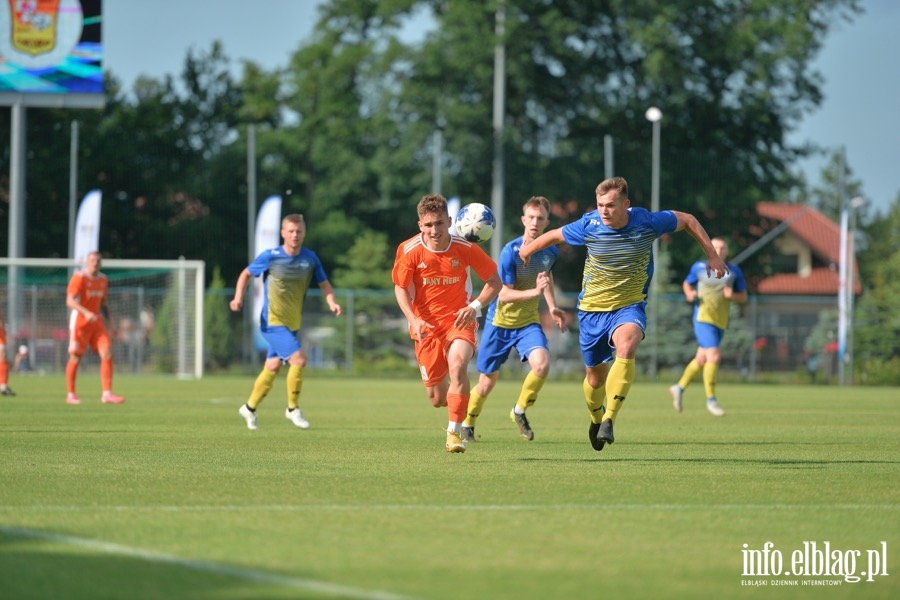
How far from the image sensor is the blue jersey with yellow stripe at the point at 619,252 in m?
Result: 11.3

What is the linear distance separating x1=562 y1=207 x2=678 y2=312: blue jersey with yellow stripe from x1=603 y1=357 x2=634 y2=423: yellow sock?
50 cm

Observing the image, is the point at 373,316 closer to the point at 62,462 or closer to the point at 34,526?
the point at 62,462

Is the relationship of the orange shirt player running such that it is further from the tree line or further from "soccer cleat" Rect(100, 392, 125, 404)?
the tree line

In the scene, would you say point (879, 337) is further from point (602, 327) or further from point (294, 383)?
point (602, 327)

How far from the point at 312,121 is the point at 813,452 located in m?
45.5

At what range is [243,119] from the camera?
6131 centimetres

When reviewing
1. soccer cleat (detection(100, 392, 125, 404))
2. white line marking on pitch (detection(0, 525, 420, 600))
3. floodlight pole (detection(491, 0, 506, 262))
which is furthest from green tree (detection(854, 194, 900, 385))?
white line marking on pitch (detection(0, 525, 420, 600))

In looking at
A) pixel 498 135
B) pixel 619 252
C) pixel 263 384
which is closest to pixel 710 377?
pixel 263 384

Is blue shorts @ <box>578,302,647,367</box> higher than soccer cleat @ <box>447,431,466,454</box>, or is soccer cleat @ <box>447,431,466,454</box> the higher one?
blue shorts @ <box>578,302,647,367</box>

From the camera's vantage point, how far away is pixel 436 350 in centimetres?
1145

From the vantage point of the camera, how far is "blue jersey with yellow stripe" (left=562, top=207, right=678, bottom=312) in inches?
444

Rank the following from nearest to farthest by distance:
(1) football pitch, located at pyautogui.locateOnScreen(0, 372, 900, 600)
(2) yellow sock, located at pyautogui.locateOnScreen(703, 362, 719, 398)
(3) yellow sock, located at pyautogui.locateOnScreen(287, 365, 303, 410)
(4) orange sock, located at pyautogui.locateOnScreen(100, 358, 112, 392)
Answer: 1. (1) football pitch, located at pyautogui.locateOnScreen(0, 372, 900, 600)
2. (3) yellow sock, located at pyautogui.locateOnScreen(287, 365, 303, 410)
3. (2) yellow sock, located at pyautogui.locateOnScreen(703, 362, 719, 398)
4. (4) orange sock, located at pyautogui.locateOnScreen(100, 358, 112, 392)

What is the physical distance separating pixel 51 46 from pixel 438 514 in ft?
96.1

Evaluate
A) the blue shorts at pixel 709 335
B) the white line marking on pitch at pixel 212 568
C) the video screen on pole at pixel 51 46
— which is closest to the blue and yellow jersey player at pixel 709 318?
the blue shorts at pixel 709 335
